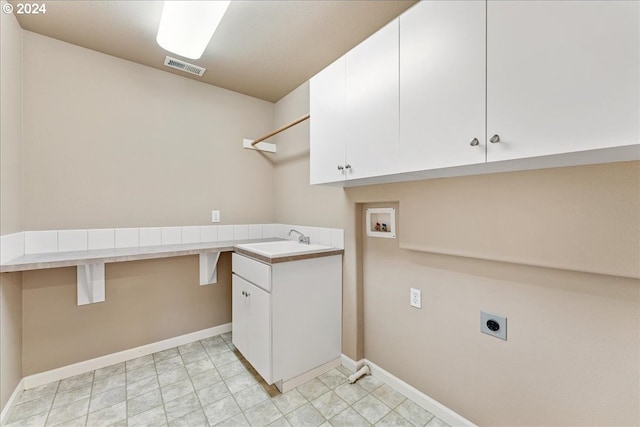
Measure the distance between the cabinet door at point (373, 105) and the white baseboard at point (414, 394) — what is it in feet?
4.42

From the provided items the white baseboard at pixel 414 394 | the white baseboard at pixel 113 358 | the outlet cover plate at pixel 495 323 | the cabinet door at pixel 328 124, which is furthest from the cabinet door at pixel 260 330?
the outlet cover plate at pixel 495 323

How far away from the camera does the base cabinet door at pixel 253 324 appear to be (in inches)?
68.0

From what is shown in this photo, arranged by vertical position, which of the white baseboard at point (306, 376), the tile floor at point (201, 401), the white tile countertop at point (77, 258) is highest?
the white tile countertop at point (77, 258)

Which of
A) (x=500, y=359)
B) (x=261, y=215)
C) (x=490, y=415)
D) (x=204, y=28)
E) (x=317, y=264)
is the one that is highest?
(x=204, y=28)

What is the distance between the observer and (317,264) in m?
1.92

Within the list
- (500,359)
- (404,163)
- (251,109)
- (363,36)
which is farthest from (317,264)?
(251,109)

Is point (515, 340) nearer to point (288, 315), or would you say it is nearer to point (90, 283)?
point (288, 315)

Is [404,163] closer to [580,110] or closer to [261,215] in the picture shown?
[580,110]

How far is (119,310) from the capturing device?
2102 mm

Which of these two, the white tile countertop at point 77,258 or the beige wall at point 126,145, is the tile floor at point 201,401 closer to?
the white tile countertop at point 77,258

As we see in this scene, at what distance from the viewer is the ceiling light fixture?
1.33m

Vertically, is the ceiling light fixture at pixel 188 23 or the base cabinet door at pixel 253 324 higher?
the ceiling light fixture at pixel 188 23

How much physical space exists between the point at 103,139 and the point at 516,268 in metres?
2.81

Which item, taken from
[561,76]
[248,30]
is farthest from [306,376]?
[248,30]
